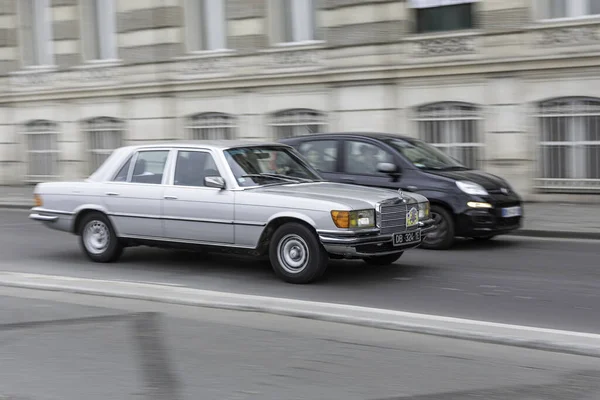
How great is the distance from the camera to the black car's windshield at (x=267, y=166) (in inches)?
363

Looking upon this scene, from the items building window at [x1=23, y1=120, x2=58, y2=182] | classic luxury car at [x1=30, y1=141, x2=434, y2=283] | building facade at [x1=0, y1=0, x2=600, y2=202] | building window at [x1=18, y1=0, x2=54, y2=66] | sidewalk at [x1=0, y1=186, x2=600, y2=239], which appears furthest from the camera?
building window at [x1=18, y1=0, x2=54, y2=66]

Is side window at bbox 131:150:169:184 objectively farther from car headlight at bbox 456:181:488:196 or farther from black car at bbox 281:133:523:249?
A: car headlight at bbox 456:181:488:196

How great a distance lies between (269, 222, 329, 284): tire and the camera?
8.45 meters

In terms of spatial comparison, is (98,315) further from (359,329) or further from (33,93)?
(33,93)

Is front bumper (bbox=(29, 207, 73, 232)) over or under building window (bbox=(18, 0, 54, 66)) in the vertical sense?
under

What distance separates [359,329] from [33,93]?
67.4ft

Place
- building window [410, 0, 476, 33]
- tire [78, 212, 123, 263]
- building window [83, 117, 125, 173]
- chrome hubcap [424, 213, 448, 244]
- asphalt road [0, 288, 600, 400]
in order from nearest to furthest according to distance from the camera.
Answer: asphalt road [0, 288, 600, 400]
tire [78, 212, 123, 263]
chrome hubcap [424, 213, 448, 244]
building window [410, 0, 476, 33]
building window [83, 117, 125, 173]

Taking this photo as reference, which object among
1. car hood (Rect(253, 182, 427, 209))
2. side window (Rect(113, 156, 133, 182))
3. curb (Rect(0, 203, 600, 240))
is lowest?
curb (Rect(0, 203, 600, 240))

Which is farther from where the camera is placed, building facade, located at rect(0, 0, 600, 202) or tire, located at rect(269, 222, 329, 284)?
building facade, located at rect(0, 0, 600, 202)

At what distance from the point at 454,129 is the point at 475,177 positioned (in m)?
6.41

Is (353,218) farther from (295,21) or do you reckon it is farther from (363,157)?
(295,21)

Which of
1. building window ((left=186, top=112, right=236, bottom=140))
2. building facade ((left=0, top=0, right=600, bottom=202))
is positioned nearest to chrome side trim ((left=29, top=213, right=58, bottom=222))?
building facade ((left=0, top=0, right=600, bottom=202))

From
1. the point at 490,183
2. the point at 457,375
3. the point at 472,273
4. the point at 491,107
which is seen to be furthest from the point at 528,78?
the point at 457,375

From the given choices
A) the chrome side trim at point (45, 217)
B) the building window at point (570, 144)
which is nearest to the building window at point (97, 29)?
the building window at point (570, 144)
